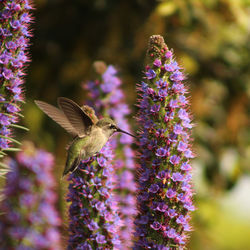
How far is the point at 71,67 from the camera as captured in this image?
22.6ft

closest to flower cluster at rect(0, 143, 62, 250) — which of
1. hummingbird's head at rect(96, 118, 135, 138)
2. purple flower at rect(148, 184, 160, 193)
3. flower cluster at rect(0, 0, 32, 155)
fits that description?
hummingbird's head at rect(96, 118, 135, 138)

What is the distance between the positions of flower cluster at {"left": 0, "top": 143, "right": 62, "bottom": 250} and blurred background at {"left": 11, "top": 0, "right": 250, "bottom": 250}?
184 cm

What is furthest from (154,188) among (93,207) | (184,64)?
(184,64)

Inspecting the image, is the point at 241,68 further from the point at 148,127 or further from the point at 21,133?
the point at 148,127

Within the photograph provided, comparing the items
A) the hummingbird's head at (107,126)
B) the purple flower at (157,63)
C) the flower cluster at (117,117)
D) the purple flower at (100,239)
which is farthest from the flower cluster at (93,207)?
the flower cluster at (117,117)

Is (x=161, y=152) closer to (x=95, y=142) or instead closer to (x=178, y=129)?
(x=178, y=129)

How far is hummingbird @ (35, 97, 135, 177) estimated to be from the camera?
Result: 3340mm

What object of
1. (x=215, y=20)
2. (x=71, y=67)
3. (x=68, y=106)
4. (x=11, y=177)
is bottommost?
(x=11, y=177)

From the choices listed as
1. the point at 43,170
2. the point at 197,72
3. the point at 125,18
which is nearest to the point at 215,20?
the point at 197,72

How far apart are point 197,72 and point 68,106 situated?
386 centimetres

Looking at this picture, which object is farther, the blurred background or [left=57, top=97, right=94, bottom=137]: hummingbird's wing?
the blurred background

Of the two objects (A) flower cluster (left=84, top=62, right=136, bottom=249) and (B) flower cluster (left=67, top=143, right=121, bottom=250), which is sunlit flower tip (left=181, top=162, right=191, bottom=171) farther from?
(A) flower cluster (left=84, top=62, right=136, bottom=249)

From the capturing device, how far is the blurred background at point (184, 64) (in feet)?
21.7

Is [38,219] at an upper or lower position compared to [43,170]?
lower
